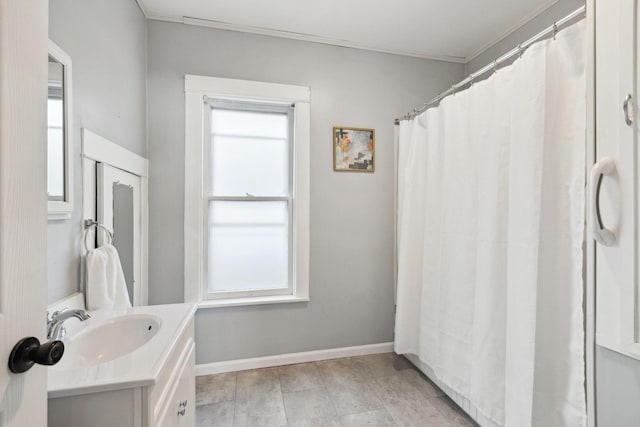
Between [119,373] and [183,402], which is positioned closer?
[119,373]

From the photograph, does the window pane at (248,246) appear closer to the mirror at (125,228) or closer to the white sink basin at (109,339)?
the mirror at (125,228)

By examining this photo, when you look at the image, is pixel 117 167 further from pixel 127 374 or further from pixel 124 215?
pixel 127 374

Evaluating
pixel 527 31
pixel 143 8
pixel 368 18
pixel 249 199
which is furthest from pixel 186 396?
pixel 527 31

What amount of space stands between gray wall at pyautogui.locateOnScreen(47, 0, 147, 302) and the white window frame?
1.10ft

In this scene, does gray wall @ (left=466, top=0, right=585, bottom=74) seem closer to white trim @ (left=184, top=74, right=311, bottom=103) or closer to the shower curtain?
the shower curtain

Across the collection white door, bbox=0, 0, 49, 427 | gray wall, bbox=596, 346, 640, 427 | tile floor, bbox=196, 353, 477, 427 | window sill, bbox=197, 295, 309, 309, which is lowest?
tile floor, bbox=196, 353, 477, 427

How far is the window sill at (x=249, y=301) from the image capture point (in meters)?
2.09

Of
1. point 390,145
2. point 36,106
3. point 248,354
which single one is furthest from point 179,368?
point 390,145

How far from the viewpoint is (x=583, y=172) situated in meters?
1.13

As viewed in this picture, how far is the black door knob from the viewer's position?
1.65 feet

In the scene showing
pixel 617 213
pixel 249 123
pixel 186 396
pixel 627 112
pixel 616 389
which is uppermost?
pixel 249 123

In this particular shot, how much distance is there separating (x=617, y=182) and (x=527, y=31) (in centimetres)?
169

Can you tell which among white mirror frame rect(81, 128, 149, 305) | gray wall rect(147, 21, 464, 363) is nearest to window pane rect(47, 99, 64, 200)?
white mirror frame rect(81, 128, 149, 305)

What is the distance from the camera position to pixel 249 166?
2.24m
